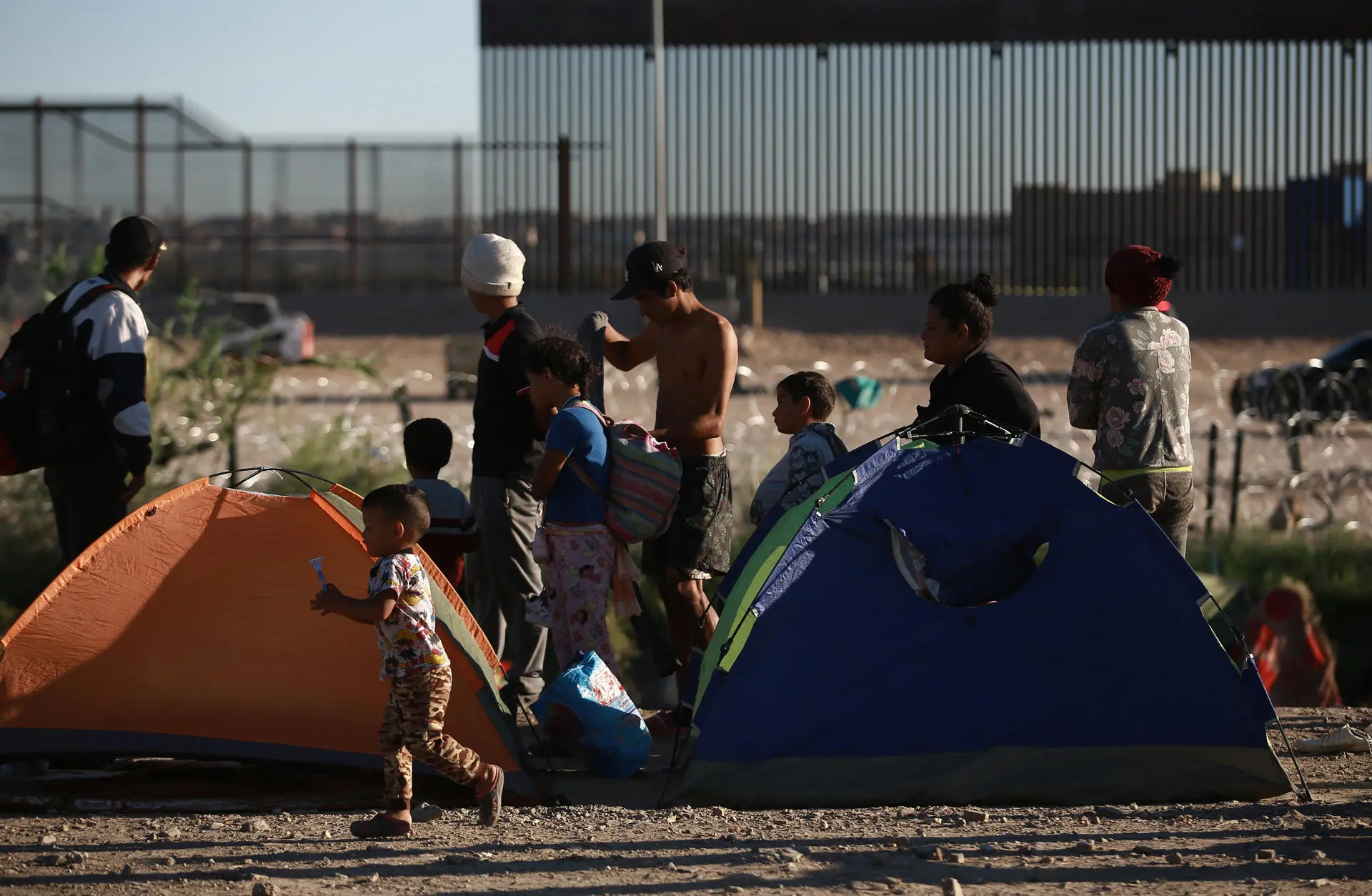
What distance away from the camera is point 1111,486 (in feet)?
18.7

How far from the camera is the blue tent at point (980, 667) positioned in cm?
532

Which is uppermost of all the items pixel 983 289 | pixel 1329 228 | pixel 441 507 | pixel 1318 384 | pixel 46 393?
pixel 1329 228

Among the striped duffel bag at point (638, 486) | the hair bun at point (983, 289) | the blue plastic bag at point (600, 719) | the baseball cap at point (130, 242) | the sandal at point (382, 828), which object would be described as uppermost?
the baseball cap at point (130, 242)

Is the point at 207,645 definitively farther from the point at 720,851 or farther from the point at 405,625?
the point at 720,851

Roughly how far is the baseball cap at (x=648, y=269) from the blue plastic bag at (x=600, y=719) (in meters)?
1.44

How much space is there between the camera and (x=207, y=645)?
5.82 metres

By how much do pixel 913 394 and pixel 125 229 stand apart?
1794cm

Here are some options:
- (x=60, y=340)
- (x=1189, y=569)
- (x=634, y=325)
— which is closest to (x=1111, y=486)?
(x=1189, y=569)

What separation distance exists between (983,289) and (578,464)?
1.57 meters

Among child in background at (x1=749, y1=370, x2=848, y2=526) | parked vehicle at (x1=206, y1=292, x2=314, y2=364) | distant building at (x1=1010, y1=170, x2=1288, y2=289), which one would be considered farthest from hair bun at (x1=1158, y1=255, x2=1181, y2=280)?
distant building at (x1=1010, y1=170, x2=1288, y2=289)

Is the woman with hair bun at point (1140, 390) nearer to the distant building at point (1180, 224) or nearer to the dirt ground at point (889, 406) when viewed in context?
the dirt ground at point (889, 406)

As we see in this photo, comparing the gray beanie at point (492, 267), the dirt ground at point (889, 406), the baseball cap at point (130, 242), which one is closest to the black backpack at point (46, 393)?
the baseball cap at point (130, 242)

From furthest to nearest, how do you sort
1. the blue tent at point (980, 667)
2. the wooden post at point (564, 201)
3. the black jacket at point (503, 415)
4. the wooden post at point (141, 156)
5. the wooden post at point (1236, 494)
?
Answer: 1. the wooden post at point (141, 156)
2. the wooden post at point (564, 201)
3. the wooden post at point (1236, 494)
4. the black jacket at point (503, 415)
5. the blue tent at point (980, 667)

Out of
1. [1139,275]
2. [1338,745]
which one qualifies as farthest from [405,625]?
[1338,745]
